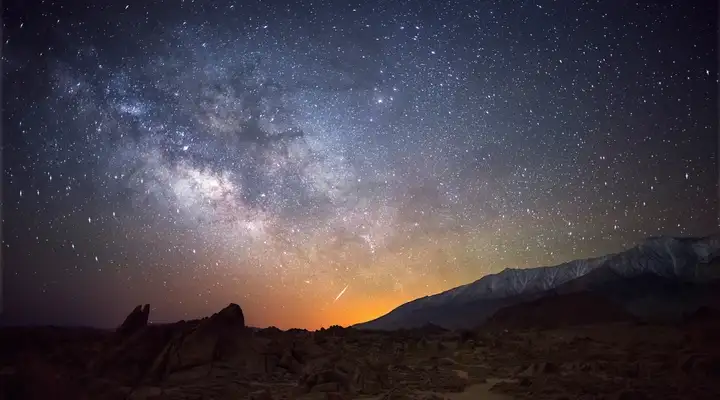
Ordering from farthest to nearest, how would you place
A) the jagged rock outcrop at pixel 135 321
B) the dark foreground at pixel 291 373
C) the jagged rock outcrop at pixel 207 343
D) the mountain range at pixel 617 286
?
the mountain range at pixel 617 286
the jagged rock outcrop at pixel 135 321
the jagged rock outcrop at pixel 207 343
the dark foreground at pixel 291 373

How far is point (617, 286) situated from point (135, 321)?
383 feet

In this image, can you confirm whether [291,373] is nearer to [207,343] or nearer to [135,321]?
[207,343]

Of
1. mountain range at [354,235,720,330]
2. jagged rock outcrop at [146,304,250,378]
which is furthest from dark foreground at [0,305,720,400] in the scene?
mountain range at [354,235,720,330]

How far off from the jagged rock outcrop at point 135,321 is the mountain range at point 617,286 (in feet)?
211

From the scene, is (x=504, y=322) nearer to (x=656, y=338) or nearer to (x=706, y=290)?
(x=706, y=290)

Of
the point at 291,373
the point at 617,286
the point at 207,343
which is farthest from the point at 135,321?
the point at 617,286

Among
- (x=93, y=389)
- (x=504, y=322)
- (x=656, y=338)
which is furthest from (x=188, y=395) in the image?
(x=504, y=322)

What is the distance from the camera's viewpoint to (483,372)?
1861 centimetres

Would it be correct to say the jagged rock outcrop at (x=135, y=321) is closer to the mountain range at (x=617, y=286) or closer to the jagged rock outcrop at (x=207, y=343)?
the jagged rock outcrop at (x=207, y=343)

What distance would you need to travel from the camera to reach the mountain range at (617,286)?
9362 cm

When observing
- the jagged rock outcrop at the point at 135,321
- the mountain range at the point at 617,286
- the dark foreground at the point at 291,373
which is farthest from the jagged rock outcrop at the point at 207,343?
the mountain range at the point at 617,286

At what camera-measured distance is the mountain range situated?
307ft

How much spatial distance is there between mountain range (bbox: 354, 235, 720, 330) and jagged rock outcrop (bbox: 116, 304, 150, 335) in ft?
211

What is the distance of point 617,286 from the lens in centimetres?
10956
